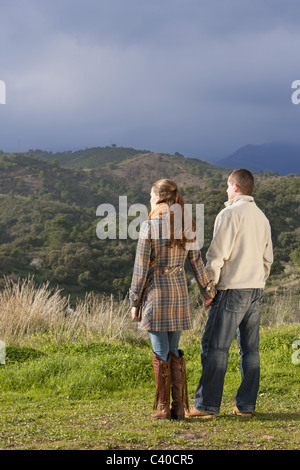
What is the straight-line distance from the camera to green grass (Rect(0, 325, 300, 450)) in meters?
3.97

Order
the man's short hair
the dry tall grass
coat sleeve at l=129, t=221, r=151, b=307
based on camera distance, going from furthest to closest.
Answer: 1. the dry tall grass
2. the man's short hair
3. coat sleeve at l=129, t=221, r=151, b=307

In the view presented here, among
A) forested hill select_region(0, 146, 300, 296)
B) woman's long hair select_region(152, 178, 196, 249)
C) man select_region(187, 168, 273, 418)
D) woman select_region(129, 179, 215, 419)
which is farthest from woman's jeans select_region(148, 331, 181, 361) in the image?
forested hill select_region(0, 146, 300, 296)

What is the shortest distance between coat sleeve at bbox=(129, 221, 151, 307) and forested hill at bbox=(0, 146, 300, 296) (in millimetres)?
16781

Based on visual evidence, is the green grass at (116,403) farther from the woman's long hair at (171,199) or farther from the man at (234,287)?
the woman's long hair at (171,199)

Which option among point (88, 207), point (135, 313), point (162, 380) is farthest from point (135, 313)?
point (88, 207)

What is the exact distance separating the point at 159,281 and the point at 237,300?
63 centimetres

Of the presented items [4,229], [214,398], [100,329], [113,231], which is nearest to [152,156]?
[4,229]

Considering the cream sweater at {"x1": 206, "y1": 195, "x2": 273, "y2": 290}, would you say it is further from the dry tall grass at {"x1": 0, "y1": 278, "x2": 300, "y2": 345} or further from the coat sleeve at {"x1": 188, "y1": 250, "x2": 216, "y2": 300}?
the dry tall grass at {"x1": 0, "y1": 278, "x2": 300, "y2": 345}

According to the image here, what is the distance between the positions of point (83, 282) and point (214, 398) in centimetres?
2735

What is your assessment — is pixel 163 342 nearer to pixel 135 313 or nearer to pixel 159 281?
pixel 135 313

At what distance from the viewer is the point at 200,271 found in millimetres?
4332

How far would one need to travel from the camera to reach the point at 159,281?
433cm
